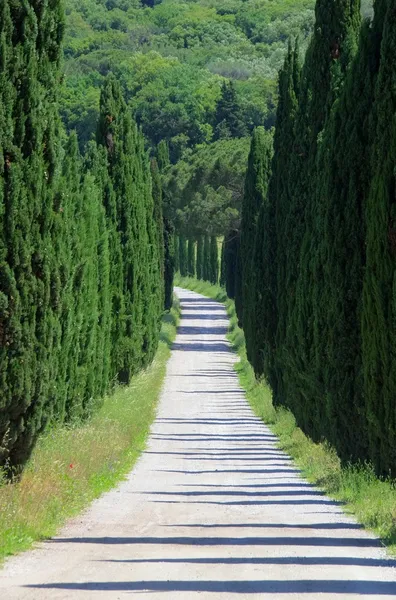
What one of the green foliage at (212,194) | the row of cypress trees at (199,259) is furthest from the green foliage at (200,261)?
the green foliage at (212,194)

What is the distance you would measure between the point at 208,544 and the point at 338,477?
19.9ft

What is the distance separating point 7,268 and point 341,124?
22.3 feet

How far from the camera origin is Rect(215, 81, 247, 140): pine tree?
10650cm

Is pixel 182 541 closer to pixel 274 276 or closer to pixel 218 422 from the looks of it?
pixel 218 422

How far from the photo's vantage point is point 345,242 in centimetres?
1648

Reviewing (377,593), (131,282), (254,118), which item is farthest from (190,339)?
(254,118)

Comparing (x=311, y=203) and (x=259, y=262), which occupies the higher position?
(x=311, y=203)

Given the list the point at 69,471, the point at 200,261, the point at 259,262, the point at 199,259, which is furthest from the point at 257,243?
the point at 199,259

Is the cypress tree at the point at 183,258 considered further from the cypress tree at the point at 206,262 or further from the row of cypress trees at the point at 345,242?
the row of cypress trees at the point at 345,242

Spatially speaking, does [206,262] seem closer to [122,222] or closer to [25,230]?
[122,222]

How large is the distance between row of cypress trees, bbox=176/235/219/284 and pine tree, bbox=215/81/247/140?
10322 mm

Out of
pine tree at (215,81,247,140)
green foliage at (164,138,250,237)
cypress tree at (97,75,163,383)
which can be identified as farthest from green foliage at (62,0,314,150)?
cypress tree at (97,75,163,383)

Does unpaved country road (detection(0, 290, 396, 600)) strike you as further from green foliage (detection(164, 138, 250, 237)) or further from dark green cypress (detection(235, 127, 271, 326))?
green foliage (detection(164, 138, 250, 237))

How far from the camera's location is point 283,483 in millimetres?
15742
